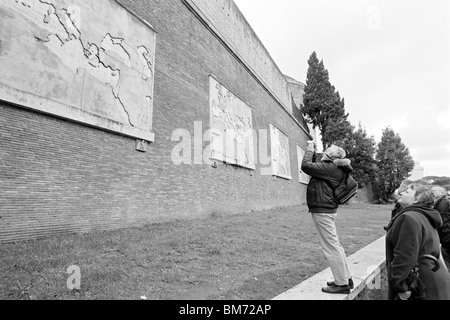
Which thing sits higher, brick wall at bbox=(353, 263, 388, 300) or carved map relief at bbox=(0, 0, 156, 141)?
carved map relief at bbox=(0, 0, 156, 141)

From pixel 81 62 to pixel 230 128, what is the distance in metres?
8.45

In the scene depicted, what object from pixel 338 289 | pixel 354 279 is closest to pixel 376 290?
pixel 354 279

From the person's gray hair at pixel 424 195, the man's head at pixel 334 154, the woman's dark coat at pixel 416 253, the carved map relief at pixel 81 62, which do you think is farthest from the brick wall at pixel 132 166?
the person's gray hair at pixel 424 195

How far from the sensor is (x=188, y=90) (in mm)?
11188

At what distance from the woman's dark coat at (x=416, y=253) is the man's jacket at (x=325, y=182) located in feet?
2.93

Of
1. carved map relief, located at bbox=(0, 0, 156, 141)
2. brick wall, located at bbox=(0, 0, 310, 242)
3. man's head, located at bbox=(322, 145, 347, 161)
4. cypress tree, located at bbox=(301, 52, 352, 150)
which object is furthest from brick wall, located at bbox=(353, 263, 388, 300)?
cypress tree, located at bbox=(301, 52, 352, 150)

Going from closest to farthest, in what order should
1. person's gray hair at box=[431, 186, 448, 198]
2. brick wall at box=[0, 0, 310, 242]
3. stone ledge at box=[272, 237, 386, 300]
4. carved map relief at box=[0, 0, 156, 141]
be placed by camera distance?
stone ledge at box=[272, 237, 386, 300] < person's gray hair at box=[431, 186, 448, 198] < brick wall at box=[0, 0, 310, 242] < carved map relief at box=[0, 0, 156, 141]

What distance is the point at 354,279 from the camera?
3898 mm

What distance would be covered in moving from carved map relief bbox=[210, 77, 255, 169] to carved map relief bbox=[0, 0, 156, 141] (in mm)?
4298

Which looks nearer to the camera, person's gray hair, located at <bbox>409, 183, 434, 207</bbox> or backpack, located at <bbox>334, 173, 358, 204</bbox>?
person's gray hair, located at <bbox>409, 183, 434, 207</bbox>

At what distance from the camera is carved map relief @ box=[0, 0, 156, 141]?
570cm

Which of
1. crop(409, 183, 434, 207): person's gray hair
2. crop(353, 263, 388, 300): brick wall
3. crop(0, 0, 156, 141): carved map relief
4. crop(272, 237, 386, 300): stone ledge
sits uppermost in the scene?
crop(0, 0, 156, 141): carved map relief

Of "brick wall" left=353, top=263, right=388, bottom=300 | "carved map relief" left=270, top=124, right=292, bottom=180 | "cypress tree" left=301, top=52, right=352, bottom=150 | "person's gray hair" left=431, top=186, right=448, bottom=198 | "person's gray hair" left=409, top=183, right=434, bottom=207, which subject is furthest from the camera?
"cypress tree" left=301, top=52, right=352, bottom=150

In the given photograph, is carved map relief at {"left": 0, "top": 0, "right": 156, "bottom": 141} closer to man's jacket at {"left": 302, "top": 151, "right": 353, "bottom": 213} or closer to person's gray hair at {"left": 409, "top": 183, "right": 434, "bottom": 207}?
man's jacket at {"left": 302, "top": 151, "right": 353, "bottom": 213}
